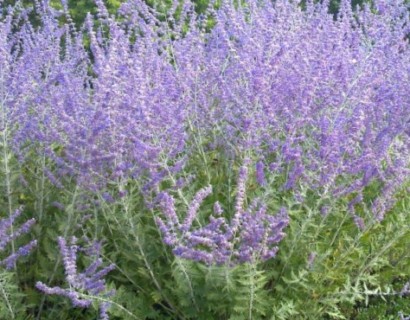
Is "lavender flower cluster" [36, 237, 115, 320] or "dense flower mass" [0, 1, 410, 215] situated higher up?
"dense flower mass" [0, 1, 410, 215]

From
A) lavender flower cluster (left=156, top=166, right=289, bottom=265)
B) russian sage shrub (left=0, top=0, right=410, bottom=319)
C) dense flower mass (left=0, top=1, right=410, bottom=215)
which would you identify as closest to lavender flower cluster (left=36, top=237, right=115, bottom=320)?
russian sage shrub (left=0, top=0, right=410, bottom=319)

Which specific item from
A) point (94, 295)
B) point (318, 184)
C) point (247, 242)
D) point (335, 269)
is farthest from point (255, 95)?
point (94, 295)

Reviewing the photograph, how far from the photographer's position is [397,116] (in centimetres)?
357

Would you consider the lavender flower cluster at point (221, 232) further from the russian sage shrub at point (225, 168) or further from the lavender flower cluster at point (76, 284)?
the lavender flower cluster at point (76, 284)

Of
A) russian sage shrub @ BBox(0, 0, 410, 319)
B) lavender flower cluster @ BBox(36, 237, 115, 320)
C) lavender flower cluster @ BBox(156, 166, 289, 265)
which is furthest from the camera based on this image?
russian sage shrub @ BBox(0, 0, 410, 319)

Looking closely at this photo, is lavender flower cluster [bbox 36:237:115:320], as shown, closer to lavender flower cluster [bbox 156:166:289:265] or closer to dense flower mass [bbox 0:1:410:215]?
lavender flower cluster [bbox 156:166:289:265]

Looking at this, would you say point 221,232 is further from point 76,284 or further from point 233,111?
point 233,111

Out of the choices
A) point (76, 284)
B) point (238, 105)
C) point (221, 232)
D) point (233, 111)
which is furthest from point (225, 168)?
point (76, 284)

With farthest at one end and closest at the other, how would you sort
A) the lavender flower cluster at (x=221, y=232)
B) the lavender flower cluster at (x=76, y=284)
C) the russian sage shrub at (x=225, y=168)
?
the russian sage shrub at (x=225, y=168) < the lavender flower cluster at (x=221, y=232) < the lavender flower cluster at (x=76, y=284)

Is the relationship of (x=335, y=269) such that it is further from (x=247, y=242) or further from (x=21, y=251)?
(x=21, y=251)

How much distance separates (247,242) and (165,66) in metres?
1.58

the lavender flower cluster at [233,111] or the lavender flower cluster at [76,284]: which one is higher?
the lavender flower cluster at [233,111]

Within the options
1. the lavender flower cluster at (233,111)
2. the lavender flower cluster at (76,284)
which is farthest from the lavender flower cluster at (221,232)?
the lavender flower cluster at (76,284)

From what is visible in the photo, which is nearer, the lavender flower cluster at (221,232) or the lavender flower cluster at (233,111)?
the lavender flower cluster at (221,232)
